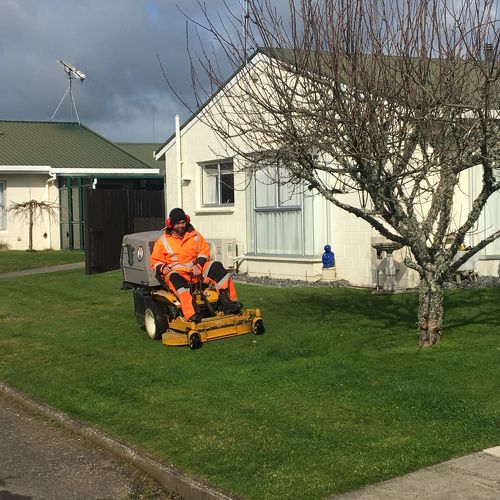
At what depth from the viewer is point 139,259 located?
10500 mm

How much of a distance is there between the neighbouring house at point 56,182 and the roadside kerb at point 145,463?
2037 cm

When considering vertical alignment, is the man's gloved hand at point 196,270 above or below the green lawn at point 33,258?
above

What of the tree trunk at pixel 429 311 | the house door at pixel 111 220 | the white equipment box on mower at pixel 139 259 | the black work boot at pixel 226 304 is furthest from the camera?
the house door at pixel 111 220

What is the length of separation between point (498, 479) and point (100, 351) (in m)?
5.82

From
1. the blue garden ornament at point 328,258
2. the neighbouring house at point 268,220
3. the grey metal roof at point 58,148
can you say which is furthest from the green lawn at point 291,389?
the grey metal roof at point 58,148

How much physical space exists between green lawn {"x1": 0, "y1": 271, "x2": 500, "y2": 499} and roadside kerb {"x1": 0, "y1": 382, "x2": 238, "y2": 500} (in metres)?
0.10

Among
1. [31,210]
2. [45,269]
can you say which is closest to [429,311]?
[45,269]

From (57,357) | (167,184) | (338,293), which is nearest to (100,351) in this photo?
(57,357)

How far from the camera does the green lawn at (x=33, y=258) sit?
2178 centimetres

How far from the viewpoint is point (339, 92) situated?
6664 mm

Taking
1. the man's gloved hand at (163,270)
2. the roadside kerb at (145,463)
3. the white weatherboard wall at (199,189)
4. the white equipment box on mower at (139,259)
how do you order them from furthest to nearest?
1. the white weatherboard wall at (199,189)
2. the white equipment box on mower at (139,259)
3. the man's gloved hand at (163,270)
4. the roadside kerb at (145,463)

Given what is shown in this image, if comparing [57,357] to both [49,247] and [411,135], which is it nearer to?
[411,135]

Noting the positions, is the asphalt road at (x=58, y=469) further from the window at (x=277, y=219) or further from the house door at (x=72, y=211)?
the house door at (x=72, y=211)

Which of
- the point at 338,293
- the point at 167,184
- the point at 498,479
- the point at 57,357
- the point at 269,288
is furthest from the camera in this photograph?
the point at 167,184
